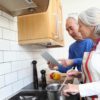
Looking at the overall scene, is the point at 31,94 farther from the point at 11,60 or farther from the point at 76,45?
the point at 76,45

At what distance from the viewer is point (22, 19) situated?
5.41ft

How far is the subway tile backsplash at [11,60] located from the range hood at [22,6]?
79mm

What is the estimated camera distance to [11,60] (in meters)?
1.46

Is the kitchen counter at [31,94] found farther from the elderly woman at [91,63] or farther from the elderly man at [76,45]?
the elderly woman at [91,63]

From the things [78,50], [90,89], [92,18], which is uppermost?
[92,18]

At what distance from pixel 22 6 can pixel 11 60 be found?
1.44 feet

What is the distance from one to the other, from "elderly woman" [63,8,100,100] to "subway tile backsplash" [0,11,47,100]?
496mm

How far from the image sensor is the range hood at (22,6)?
1.16m

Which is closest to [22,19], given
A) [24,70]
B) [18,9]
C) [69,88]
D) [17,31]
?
[17,31]

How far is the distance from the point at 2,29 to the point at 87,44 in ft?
2.56

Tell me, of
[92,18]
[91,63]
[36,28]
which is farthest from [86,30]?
[36,28]

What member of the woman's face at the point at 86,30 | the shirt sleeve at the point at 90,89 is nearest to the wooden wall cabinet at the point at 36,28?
the woman's face at the point at 86,30

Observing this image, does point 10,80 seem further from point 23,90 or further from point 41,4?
point 41,4

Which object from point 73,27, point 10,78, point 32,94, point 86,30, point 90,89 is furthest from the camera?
point 73,27
